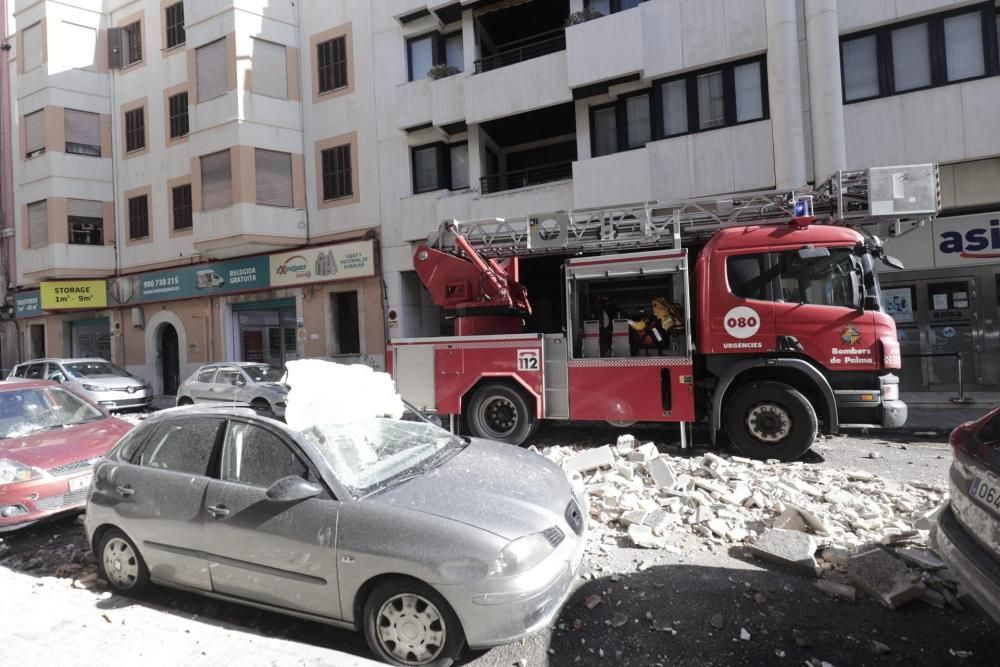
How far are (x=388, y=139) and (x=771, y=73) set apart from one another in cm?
989

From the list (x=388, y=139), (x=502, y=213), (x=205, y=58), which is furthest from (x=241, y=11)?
(x=502, y=213)

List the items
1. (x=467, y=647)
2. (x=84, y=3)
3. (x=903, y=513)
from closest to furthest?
1. (x=467, y=647)
2. (x=903, y=513)
3. (x=84, y=3)

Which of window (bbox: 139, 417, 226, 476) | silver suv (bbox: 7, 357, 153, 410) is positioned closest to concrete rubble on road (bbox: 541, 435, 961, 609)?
window (bbox: 139, 417, 226, 476)

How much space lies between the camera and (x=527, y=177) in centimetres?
1545

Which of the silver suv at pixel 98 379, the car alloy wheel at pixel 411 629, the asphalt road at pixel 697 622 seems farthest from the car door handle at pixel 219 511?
the silver suv at pixel 98 379

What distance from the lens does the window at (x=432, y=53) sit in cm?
1520

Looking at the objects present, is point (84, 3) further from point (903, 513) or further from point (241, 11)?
point (903, 513)

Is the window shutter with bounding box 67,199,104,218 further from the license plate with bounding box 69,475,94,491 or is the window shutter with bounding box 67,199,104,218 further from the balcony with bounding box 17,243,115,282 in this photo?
the license plate with bounding box 69,475,94,491

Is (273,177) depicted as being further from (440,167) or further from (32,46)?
(32,46)

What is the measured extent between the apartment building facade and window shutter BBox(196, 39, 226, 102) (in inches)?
3.2

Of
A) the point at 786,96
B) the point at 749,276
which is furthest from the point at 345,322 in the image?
the point at 786,96

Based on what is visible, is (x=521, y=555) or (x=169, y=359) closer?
(x=521, y=555)

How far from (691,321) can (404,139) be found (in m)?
11.3

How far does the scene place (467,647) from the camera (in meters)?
3.10
